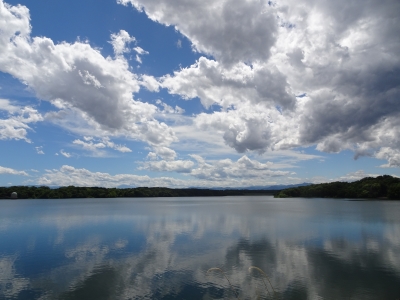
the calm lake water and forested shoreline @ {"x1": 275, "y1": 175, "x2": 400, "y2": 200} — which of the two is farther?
forested shoreline @ {"x1": 275, "y1": 175, "x2": 400, "y2": 200}

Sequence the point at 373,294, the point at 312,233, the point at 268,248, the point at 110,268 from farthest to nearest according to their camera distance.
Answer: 1. the point at 312,233
2. the point at 268,248
3. the point at 110,268
4. the point at 373,294

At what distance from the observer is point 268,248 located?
27.4 meters

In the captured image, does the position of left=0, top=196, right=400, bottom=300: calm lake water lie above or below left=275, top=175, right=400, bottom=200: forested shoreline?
below

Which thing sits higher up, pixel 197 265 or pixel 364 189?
pixel 364 189

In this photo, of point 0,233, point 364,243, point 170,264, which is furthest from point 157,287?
point 0,233

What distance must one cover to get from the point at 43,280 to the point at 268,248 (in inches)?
751

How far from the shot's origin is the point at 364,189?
489 ft

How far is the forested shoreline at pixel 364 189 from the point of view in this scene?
130 meters

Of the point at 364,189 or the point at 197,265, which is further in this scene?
the point at 364,189

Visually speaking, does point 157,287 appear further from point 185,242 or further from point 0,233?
point 0,233

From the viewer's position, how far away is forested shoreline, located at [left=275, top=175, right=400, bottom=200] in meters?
130

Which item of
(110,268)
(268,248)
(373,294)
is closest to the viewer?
(373,294)

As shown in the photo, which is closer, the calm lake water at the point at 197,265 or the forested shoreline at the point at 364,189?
the calm lake water at the point at 197,265

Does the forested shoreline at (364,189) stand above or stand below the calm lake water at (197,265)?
above
